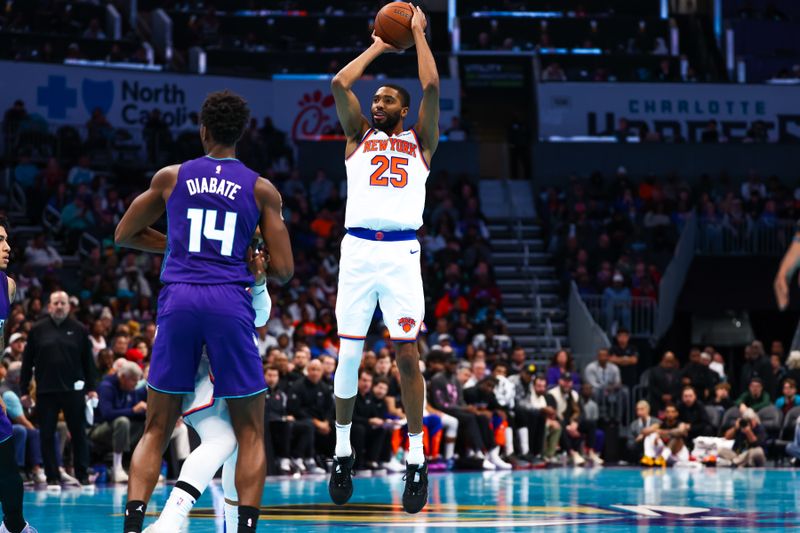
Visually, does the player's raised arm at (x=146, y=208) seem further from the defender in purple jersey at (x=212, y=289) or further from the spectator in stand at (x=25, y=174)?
the spectator in stand at (x=25, y=174)

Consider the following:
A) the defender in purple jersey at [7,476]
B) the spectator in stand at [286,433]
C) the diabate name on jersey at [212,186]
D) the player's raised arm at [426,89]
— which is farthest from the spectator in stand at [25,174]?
the diabate name on jersey at [212,186]

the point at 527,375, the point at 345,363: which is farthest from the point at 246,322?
the point at 527,375

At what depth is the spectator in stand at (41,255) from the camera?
21234mm

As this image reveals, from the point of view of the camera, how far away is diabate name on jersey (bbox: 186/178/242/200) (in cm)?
675

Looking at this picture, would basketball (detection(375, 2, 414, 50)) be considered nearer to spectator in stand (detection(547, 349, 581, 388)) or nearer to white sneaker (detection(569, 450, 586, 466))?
white sneaker (detection(569, 450, 586, 466))

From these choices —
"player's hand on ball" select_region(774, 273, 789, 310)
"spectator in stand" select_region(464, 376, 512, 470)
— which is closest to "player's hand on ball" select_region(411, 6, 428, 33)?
"player's hand on ball" select_region(774, 273, 789, 310)

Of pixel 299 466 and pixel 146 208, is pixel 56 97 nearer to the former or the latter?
pixel 299 466

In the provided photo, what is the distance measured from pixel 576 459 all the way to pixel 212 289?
46.7 ft

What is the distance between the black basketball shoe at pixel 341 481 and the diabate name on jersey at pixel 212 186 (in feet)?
9.28

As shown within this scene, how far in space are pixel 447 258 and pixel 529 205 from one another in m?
4.93

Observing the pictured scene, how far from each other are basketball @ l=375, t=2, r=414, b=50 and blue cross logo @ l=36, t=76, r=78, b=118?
18.0 m

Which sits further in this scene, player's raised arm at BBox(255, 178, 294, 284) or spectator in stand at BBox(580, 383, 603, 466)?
spectator in stand at BBox(580, 383, 603, 466)

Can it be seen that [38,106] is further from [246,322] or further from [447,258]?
[246,322]

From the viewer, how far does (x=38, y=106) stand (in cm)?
2531
